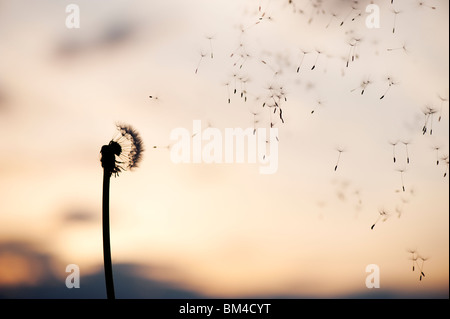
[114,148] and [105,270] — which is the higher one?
[114,148]
